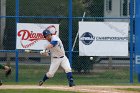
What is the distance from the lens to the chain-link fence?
20.6 metres

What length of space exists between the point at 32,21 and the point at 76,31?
81.7 inches

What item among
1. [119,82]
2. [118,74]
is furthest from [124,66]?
[119,82]

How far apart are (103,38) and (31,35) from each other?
8.82ft

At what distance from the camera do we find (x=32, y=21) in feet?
72.3

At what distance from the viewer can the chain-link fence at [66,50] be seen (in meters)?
20.6

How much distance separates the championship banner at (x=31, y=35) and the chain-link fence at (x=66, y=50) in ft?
1.47

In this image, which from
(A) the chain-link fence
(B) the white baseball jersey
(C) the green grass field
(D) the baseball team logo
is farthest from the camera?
(A) the chain-link fence

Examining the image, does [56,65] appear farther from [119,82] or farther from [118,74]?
[118,74]

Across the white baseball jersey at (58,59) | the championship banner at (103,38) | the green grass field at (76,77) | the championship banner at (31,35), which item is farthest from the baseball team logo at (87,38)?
the white baseball jersey at (58,59)

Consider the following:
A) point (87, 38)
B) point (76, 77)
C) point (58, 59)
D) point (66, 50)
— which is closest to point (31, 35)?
point (66, 50)

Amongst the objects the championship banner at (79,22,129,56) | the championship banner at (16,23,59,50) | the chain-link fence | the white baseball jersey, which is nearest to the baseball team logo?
the championship banner at (79,22,129,56)

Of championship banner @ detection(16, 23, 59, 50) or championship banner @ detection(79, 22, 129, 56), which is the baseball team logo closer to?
championship banner @ detection(79, 22, 129, 56)

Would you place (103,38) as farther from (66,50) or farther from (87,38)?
(66,50)

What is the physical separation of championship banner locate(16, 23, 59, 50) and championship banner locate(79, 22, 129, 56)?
3.58ft
